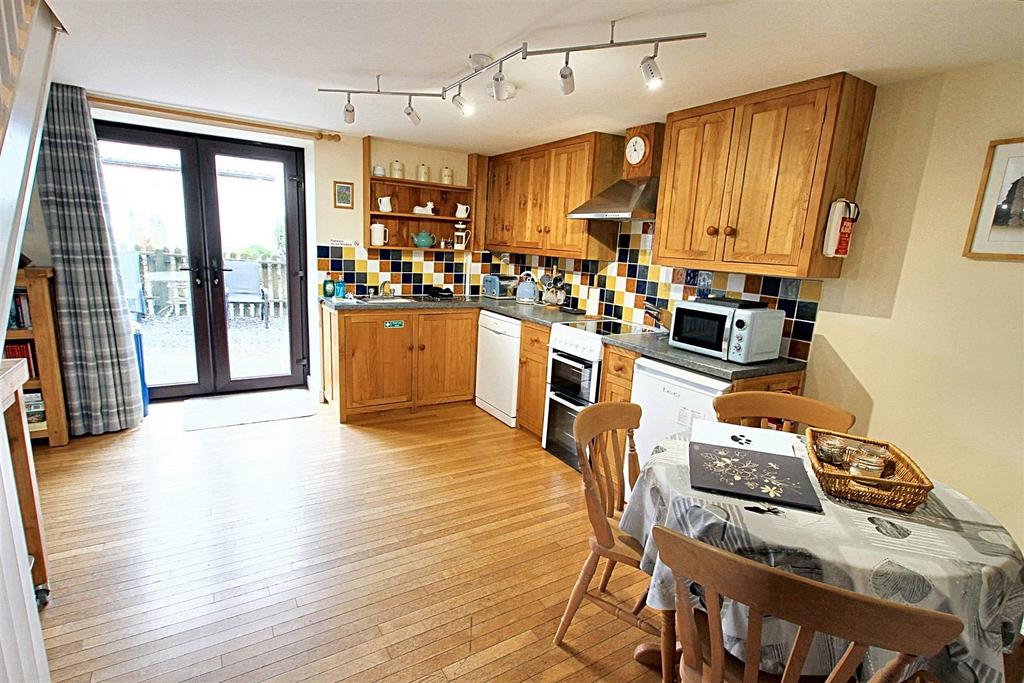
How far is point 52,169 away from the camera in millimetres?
2920

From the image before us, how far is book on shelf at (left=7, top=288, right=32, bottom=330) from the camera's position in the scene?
9.48 feet

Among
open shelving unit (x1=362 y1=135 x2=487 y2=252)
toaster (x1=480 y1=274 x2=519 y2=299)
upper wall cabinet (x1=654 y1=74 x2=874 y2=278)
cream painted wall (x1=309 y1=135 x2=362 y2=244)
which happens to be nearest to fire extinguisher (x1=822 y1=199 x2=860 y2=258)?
upper wall cabinet (x1=654 y1=74 x2=874 y2=278)

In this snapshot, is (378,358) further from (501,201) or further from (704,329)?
(704,329)

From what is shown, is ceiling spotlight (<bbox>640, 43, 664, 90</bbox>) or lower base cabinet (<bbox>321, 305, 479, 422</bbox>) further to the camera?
lower base cabinet (<bbox>321, 305, 479, 422</bbox>)

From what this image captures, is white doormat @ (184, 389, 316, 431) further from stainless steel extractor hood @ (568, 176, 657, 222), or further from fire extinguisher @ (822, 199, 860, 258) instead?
fire extinguisher @ (822, 199, 860, 258)

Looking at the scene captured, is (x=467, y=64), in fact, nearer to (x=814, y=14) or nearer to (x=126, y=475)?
(x=814, y=14)

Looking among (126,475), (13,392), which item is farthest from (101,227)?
(13,392)

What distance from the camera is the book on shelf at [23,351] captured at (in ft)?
9.58

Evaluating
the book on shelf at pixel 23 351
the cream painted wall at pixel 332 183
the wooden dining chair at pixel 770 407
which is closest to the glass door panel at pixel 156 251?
the book on shelf at pixel 23 351

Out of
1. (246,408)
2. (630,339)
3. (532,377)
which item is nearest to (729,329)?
(630,339)

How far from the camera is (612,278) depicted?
365 cm

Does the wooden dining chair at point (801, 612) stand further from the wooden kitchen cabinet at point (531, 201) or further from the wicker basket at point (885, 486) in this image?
the wooden kitchen cabinet at point (531, 201)

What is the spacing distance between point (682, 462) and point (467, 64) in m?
1.98

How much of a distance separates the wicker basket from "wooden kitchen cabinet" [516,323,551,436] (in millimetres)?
2153
